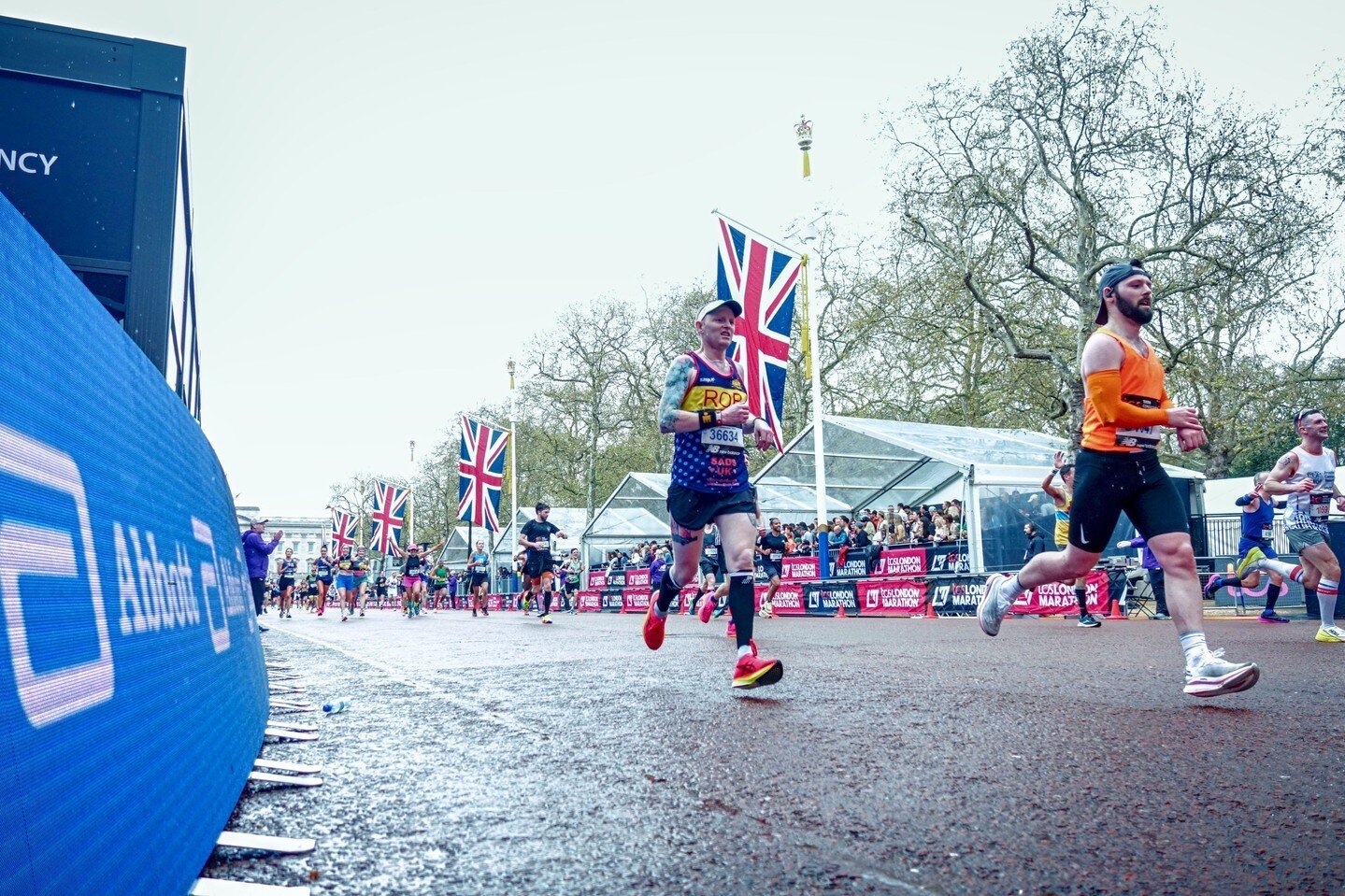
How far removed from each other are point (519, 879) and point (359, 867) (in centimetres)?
36

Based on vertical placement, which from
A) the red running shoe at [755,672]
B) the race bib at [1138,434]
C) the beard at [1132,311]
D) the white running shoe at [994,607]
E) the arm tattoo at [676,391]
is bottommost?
the red running shoe at [755,672]

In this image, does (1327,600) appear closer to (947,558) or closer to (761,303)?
(761,303)

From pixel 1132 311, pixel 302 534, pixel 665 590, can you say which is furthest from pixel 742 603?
pixel 302 534

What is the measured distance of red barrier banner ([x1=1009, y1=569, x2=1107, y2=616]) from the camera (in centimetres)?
1573

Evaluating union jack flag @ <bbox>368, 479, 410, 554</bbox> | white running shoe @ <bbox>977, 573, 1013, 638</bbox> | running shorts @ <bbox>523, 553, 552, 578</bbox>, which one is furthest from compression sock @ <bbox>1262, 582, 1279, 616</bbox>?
union jack flag @ <bbox>368, 479, 410, 554</bbox>

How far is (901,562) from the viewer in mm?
20312

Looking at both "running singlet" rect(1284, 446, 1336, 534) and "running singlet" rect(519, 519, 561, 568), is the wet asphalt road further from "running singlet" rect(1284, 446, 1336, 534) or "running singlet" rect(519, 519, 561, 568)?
"running singlet" rect(519, 519, 561, 568)

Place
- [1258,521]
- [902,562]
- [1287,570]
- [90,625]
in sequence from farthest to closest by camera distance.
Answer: [902,562]
[1258,521]
[1287,570]
[90,625]

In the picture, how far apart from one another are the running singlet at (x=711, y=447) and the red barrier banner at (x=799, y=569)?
54.9 feet

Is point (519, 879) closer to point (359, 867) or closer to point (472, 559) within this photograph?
point (359, 867)

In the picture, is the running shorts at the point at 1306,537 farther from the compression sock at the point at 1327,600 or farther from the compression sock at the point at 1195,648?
the compression sock at the point at 1195,648

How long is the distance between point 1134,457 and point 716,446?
2.13 m

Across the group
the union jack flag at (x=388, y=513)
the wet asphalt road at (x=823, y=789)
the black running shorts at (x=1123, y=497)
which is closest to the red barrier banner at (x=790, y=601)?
the wet asphalt road at (x=823, y=789)

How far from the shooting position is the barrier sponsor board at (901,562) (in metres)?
20.0
